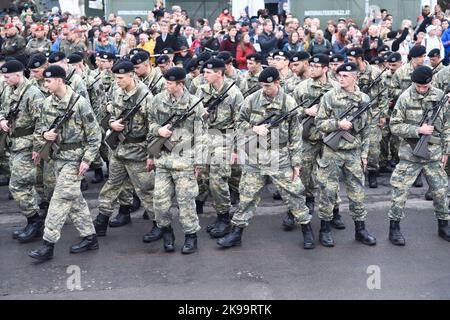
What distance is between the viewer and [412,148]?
7.07 metres

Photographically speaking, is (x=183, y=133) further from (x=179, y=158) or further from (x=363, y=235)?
(x=363, y=235)

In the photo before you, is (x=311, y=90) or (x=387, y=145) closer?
(x=311, y=90)

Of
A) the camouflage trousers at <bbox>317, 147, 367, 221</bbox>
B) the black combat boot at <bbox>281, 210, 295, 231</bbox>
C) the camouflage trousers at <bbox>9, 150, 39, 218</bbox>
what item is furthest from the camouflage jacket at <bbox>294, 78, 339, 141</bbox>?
the camouflage trousers at <bbox>9, 150, 39, 218</bbox>

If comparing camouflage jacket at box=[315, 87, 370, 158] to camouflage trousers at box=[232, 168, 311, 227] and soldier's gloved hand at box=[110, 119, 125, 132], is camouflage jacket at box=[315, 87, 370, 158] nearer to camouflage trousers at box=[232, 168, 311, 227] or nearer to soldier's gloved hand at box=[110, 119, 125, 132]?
camouflage trousers at box=[232, 168, 311, 227]

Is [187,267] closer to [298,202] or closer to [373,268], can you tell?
[298,202]

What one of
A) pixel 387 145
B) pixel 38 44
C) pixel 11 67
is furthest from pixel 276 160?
pixel 38 44

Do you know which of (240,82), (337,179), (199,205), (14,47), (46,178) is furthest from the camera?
(14,47)

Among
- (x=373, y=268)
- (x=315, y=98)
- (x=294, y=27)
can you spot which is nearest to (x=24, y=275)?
(x=373, y=268)

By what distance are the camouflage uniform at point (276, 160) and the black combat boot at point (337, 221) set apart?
84cm

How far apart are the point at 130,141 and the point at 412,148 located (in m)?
3.26

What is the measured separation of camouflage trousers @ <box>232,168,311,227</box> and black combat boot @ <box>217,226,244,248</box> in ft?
0.29

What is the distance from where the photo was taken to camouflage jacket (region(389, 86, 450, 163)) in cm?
705

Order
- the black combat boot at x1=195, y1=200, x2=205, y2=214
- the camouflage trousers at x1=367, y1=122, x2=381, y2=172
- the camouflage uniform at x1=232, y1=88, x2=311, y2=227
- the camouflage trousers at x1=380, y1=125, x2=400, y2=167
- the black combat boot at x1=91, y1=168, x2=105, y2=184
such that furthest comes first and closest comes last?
the black combat boot at x1=91, y1=168, x2=105, y2=184 < the camouflage trousers at x1=380, y1=125, x2=400, y2=167 < the camouflage trousers at x1=367, y1=122, x2=381, y2=172 < the black combat boot at x1=195, y1=200, x2=205, y2=214 < the camouflage uniform at x1=232, y1=88, x2=311, y2=227

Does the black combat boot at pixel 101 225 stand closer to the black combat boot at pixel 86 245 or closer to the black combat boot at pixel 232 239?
the black combat boot at pixel 86 245
